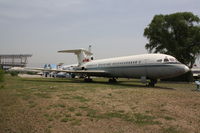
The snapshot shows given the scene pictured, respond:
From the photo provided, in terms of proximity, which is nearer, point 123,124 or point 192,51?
point 123,124

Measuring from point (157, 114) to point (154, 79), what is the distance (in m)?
14.4

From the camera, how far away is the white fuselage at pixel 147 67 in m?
20.5

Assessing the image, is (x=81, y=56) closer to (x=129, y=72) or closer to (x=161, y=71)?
(x=129, y=72)

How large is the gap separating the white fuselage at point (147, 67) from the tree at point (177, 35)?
1659 cm

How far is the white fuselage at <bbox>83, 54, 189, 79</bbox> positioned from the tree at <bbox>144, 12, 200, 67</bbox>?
54.4 feet

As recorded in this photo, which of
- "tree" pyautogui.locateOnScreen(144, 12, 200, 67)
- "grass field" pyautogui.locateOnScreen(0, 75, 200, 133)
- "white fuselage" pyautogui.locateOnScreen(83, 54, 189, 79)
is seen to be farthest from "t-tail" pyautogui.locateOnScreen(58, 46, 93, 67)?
"grass field" pyautogui.locateOnScreen(0, 75, 200, 133)

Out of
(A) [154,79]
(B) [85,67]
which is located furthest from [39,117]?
(B) [85,67]

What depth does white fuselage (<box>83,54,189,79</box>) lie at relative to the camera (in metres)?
20.5

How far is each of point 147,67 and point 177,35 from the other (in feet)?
73.6

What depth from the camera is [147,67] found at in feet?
73.2

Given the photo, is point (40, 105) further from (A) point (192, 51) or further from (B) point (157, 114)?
(A) point (192, 51)

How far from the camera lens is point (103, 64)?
99.8 ft

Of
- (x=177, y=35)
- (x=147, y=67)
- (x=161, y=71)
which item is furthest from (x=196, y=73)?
(x=161, y=71)

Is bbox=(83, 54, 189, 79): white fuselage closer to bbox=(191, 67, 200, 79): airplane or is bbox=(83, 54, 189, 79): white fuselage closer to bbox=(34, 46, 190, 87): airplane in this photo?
bbox=(34, 46, 190, 87): airplane
